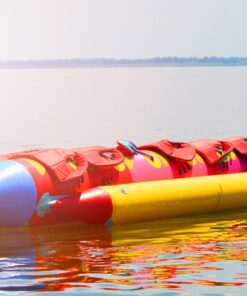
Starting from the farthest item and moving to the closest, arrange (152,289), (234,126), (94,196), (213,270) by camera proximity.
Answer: (234,126) < (94,196) < (213,270) < (152,289)

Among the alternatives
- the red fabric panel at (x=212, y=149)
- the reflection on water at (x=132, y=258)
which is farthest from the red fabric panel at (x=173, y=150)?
the reflection on water at (x=132, y=258)

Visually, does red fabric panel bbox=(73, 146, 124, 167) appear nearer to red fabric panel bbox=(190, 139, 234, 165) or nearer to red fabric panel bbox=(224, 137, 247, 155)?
red fabric panel bbox=(190, 139, 234, 165)

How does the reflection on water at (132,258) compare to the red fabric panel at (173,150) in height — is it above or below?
below

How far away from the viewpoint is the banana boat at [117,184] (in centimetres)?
1000

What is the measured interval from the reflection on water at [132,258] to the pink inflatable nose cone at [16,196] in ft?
0.48

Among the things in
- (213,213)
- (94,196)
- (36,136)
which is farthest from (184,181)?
(36,136)

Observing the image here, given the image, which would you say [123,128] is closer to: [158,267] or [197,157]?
[197,157]

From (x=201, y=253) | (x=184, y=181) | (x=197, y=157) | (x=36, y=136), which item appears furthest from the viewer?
(x=36, y=136)

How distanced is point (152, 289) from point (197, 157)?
4056mm

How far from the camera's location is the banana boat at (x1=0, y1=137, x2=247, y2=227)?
10.0m

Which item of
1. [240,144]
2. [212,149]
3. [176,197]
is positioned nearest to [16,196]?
[176,197]

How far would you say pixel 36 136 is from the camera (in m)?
23.2

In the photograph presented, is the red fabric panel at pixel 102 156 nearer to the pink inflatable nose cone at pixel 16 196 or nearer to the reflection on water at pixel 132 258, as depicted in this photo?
the reflection on water at pixel 132 258

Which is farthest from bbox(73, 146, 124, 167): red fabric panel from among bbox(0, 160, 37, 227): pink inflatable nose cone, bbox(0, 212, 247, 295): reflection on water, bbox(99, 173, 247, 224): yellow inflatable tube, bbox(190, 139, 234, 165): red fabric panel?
bbox(190, 139, 234, 165): red fabric panel
